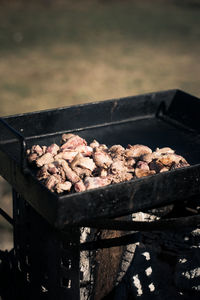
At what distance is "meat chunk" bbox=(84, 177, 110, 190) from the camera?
115 inches

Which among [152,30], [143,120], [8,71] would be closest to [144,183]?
[143,120]

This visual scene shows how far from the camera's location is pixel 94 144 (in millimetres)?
3576

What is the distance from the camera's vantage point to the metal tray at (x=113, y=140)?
2627 mm

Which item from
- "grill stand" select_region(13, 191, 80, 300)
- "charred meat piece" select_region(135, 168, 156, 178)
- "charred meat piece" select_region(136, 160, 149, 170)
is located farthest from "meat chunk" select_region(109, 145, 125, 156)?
"grill stand" select_region(13, 191, 80, 300)

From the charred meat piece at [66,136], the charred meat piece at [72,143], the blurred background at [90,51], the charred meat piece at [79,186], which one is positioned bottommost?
the charred meat piece at [79,186]

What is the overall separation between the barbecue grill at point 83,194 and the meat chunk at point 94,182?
0.23m

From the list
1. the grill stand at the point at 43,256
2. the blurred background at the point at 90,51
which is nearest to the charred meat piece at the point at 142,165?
the grill stand at the point at 43,256

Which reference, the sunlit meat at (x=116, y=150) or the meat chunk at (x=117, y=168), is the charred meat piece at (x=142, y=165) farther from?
the sunlit meat at (x=116, y=150)

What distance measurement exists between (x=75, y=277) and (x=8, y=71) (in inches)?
320

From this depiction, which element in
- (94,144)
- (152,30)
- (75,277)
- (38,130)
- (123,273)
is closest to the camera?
(75,277)

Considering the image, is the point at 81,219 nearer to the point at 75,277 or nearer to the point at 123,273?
the point at 75,277

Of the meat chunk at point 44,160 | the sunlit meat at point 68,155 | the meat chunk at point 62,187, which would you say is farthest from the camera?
the sunlit meat at point 68,155

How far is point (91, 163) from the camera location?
3.24m

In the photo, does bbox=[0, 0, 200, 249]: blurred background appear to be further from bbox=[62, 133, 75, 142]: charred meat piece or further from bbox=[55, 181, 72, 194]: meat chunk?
bbox=[55, 181, 72, 194]: meat chunk
